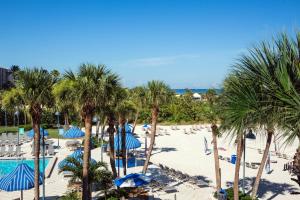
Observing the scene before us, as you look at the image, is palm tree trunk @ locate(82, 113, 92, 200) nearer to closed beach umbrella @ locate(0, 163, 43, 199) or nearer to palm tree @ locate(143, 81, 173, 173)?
closed beach umbrella @ locate(0, 163, 43, 199)

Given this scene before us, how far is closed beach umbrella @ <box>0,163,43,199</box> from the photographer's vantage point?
13.0 m

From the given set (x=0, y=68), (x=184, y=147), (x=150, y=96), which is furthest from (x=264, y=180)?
(x=0, y=68)

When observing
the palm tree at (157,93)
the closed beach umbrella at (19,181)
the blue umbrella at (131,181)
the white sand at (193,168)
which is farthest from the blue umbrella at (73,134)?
the blue umbrella at (131,181)

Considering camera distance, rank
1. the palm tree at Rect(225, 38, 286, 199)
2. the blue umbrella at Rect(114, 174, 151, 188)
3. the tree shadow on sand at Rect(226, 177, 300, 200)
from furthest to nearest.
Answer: the tree shadow on sand at Rect(226, 177, 300, 200)
the blue umbrella at Rect(114, 174, 151, 188)
the palm tree at Rect(225, 38, 286, 199)

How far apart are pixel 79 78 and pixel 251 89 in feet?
28.2

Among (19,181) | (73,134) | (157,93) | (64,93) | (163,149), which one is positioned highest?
(157,93)

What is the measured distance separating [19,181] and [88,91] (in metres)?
4.88

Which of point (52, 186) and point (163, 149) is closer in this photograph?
point (52, 186)

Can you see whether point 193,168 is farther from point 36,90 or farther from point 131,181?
point 36,90

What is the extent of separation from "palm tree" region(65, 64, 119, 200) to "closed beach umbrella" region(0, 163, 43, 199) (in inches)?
105

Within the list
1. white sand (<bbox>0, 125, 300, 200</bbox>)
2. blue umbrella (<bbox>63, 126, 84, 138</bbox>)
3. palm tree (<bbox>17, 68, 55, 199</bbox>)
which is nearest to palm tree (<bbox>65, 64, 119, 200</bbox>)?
palm tree (<bbox>17, 68, 55, 199</bbox>)

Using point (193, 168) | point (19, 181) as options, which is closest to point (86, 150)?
point (19, 181)

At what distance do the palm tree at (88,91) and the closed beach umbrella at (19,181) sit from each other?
2.66m

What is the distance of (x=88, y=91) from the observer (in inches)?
463
